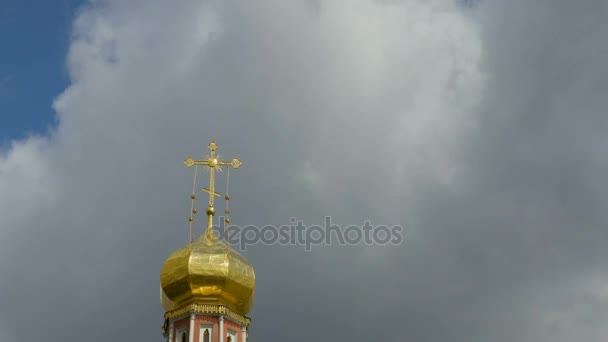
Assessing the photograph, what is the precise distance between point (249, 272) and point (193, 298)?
278 cm

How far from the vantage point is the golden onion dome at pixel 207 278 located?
4516cm

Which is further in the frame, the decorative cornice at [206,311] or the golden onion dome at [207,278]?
the golden onion dome at [207,278]

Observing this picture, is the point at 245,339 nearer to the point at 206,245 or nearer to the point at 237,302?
the point at 237,302

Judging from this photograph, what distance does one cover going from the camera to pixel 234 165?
5003cm

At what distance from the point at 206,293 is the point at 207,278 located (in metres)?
0.67

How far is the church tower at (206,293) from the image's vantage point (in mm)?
44625

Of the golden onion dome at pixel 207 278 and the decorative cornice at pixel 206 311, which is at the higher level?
the golden onion dome at pixel 207 278

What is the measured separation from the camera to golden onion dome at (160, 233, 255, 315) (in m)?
45.2

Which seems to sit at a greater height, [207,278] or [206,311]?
[207,278]

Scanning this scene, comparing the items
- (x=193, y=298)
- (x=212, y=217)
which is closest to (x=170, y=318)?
(x=193, y=298)

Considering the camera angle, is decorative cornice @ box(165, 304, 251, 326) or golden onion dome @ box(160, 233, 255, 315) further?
golden onion dome @ box(160, 233, 255, 315)

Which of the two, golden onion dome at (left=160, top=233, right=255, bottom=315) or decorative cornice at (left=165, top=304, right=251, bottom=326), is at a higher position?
golden onion dome at (left=160, top=233, right=255, bottom=315)

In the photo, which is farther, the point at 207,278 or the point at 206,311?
the point at 207,278

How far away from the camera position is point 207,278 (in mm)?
45125
